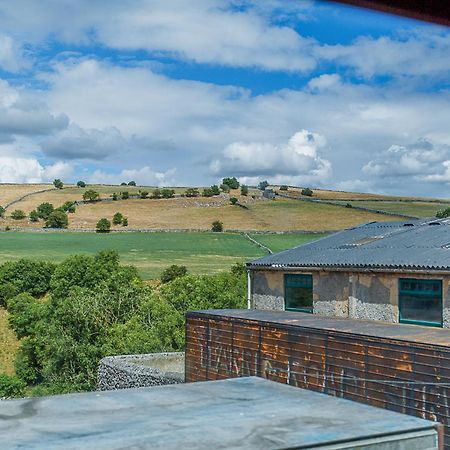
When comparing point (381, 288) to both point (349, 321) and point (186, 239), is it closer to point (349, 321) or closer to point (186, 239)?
point (349, 321)

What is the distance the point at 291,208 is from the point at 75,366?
44.4 m

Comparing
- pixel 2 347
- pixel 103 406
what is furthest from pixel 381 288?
pixel 2 347

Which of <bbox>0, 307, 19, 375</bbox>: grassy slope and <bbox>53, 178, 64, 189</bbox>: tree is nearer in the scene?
<bbox>0, 307, 19, 375</bbox>: grassy slope

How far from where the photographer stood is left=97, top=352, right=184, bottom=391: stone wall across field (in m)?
25.3

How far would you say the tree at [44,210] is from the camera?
75.1m

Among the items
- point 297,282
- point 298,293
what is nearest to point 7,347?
point 298,293

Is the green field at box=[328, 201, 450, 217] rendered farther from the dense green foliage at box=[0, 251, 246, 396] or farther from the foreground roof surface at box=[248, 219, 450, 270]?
the foreground roof surface at box=[248, 219, 450, 270]

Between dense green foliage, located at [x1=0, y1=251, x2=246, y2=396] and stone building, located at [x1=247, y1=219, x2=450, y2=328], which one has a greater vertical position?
stone building, located at [x1=247, y1=219, x2=450, y2=328]

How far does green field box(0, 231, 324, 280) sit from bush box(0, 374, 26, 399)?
17.5 meters

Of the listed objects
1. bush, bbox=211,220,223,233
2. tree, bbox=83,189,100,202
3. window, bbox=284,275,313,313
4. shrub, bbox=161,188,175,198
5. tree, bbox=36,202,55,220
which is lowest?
window, bbox=284,275,313,313

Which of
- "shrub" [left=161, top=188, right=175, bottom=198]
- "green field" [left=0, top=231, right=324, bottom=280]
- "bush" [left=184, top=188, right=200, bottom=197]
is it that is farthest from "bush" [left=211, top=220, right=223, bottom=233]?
"shrub" [left=161, top=188, right=175, bottom=198]

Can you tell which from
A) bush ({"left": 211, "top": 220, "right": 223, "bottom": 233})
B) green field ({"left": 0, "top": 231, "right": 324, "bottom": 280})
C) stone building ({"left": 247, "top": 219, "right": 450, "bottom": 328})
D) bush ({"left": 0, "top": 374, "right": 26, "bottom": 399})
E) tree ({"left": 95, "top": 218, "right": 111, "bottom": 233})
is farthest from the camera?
bush ({"left": 211, "top": 220, "right": 223, "bottom": 233})

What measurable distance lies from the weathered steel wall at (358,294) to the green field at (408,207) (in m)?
56.6

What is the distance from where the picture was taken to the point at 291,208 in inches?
3103
